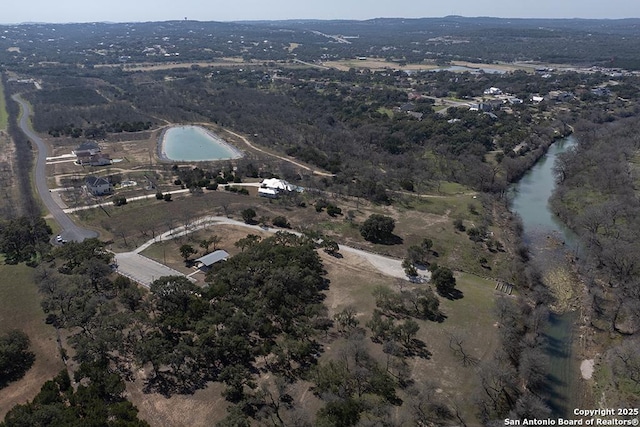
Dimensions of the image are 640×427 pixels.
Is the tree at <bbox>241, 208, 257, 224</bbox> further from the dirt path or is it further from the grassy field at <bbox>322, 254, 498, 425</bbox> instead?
the dirt path

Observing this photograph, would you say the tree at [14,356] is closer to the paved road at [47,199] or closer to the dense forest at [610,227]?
the paved road at [47,199]

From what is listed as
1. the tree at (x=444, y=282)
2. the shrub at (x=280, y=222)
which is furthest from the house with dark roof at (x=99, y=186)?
the tree at (x=444, y=282)

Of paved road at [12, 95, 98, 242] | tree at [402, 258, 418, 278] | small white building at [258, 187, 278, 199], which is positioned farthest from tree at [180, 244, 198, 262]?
tree at [402, 258, 418, 278]

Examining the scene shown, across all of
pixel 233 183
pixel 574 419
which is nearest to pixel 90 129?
pixel 233 183

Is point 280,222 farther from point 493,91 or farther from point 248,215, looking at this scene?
point 493,91

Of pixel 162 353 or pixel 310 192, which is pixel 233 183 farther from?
pixel 162 353

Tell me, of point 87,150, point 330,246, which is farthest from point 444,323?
point 87,150
